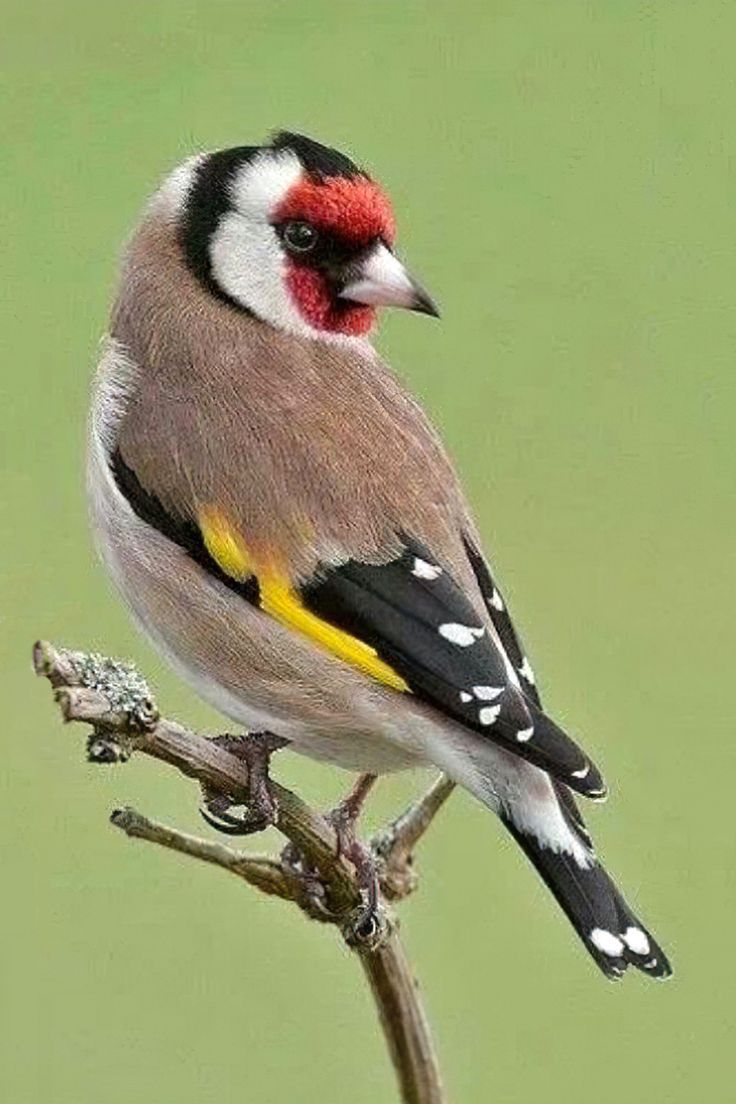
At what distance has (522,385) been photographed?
5.25 meters

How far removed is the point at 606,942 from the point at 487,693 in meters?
0.28

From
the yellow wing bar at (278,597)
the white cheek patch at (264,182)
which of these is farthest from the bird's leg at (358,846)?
the white cheek patch at (264,182)

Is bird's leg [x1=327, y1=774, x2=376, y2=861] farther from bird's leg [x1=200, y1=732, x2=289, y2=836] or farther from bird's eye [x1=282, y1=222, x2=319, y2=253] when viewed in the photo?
bird's eye [x1=282, y1=222, x2=319, y2=253]

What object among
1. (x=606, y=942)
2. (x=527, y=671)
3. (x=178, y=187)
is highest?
(x=178, y=187)

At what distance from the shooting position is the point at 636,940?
2.53 meters

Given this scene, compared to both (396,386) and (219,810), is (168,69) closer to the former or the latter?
(396,386)

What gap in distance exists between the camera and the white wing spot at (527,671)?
2.77 meters

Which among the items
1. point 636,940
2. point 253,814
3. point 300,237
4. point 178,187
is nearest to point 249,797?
point 253,814

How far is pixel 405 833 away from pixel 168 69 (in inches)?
135

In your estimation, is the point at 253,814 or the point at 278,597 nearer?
the point at 253,814

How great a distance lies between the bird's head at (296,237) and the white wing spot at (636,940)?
2.24 ft

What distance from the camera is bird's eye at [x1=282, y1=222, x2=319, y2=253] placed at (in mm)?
2861

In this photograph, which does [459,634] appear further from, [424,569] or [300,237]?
[300,237]

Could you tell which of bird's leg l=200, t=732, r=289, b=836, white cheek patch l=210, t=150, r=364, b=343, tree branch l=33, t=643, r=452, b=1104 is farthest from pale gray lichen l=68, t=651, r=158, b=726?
white cheek patch l=210, t=150, r=364, b=343
